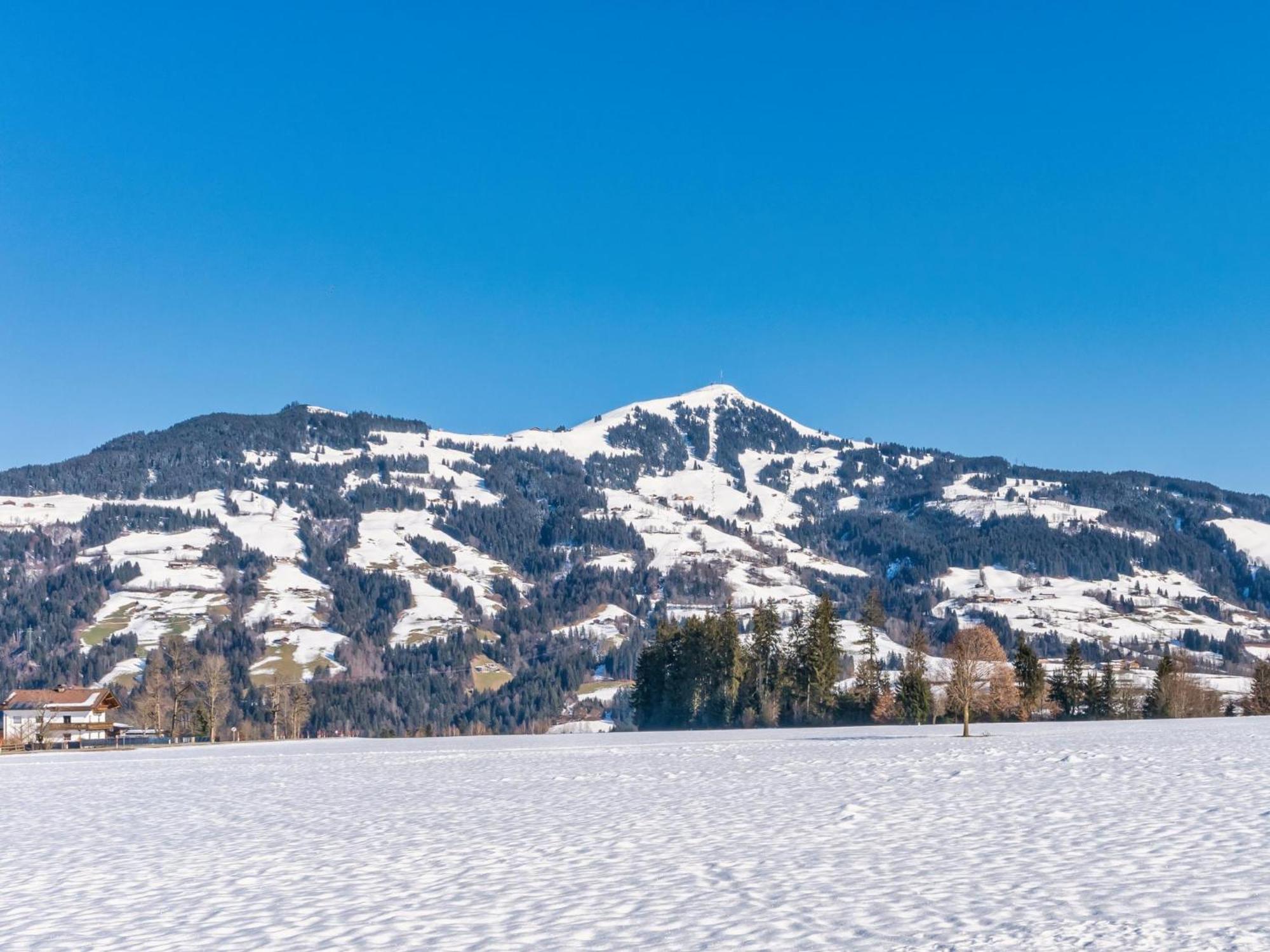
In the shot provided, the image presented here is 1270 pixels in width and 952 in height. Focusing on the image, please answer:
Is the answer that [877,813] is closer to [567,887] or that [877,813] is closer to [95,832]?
[567,887]

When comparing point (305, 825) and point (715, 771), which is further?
point (715, 771)

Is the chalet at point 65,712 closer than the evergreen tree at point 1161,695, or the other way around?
the evergreen tree at point 1161,695

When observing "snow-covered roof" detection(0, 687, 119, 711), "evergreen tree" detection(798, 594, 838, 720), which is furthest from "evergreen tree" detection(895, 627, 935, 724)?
"snow-covered roof" detection(0, 687, 119, 711)

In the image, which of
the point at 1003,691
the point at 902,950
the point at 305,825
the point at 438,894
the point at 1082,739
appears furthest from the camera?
the point at 1003,691

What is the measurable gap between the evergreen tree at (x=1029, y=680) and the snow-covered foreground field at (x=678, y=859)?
234ft

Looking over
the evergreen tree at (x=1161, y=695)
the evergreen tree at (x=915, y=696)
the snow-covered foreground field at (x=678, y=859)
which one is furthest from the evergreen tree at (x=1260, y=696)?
the snow-covered foreground field at (x=678, y=859)

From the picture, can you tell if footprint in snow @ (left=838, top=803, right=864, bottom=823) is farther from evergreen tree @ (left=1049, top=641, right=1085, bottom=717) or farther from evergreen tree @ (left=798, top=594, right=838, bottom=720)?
evergreen tree @ (left=1049, top=641, right=1085, bottom=717)

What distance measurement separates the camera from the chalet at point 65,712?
5822 inches

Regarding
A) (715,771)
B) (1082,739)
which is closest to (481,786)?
(715,771)

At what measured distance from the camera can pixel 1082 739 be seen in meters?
60.6

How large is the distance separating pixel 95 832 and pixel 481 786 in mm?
14503

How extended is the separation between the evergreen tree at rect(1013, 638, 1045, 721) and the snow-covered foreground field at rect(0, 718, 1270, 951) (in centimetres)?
7132

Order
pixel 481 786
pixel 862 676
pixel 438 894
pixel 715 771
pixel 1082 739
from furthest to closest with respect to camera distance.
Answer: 1. pixel 862 676
2. pixel 1082 739
3. pixel 715 771
4. pixel 481 786
5. pixel 438 894

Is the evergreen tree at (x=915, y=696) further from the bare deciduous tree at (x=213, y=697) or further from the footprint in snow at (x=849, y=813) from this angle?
the footprint in snow at (x=849, y=813)
